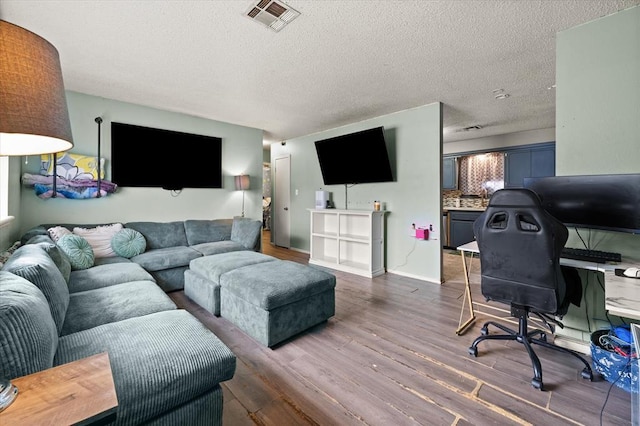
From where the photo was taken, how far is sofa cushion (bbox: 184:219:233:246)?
4023mm

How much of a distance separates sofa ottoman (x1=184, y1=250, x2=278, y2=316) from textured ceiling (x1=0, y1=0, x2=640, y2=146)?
6.42ft

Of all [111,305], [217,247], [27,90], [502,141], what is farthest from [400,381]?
[502,141]

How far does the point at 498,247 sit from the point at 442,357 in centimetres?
90

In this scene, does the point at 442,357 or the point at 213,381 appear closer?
the point at 213,381

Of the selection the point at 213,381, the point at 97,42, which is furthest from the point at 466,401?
the point at 97,42

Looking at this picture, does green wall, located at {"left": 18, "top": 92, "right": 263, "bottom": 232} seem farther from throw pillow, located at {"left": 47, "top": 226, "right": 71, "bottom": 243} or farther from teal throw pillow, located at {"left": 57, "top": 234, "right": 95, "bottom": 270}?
teal throw pillow, located at {"left": 57, "top": 234, "right": 95, "bottom": 270}

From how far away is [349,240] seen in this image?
4.34 m

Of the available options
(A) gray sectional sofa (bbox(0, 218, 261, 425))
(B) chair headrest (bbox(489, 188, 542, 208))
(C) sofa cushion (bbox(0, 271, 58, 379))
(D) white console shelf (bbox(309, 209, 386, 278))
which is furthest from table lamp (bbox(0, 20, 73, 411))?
(D) white console shelf (bbox(309, 209, 386, 278))

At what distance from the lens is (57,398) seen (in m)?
0.70

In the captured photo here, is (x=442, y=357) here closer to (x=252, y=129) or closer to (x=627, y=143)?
(x=627, y=143)

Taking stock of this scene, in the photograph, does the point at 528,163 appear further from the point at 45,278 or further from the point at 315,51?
the point at 45,278

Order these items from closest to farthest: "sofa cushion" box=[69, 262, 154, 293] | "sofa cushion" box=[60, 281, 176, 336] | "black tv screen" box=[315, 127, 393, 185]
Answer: "sofa cushion" box=[60, 281, 176, 336] < "sofa cushion" box=[69, 262, 154, 293] < "black tv screen" box=[315, 127, 393, 185]

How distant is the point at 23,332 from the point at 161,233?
118 inches

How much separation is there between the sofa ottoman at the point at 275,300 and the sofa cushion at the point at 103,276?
773 millimetres
